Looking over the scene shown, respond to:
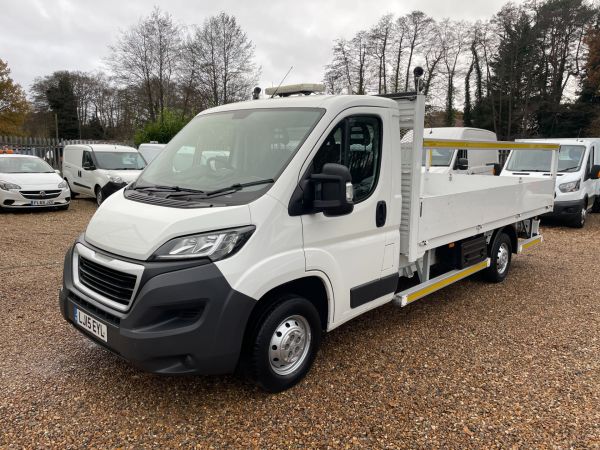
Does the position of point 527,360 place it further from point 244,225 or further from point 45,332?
point 45,332

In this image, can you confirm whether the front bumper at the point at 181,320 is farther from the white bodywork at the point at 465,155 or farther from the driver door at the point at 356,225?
the white bodywork at the point at 465,155

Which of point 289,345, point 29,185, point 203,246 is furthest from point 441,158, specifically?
point 29,185

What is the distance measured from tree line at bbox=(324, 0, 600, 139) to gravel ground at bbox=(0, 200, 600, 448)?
2378 centimetres

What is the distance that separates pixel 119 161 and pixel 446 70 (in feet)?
92.7

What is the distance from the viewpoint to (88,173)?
1309cm

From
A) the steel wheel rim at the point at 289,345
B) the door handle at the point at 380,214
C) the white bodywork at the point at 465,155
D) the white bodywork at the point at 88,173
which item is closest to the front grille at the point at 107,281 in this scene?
the steel wheel rim at the point at 289,345

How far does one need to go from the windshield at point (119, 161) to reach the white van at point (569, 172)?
10.4 metres

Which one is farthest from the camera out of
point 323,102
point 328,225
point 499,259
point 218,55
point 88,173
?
point 218,55

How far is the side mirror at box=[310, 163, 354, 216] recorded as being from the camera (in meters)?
2.87

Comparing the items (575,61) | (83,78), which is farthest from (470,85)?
(83,78)

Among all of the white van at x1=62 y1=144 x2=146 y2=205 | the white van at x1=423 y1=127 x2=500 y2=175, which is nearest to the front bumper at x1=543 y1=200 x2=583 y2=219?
the white van at x1=423 y1=127 x2=500 y2=175

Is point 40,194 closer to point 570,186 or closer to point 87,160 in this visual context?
point 87,160

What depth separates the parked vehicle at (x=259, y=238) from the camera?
8.64ft

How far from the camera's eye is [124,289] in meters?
2.77
